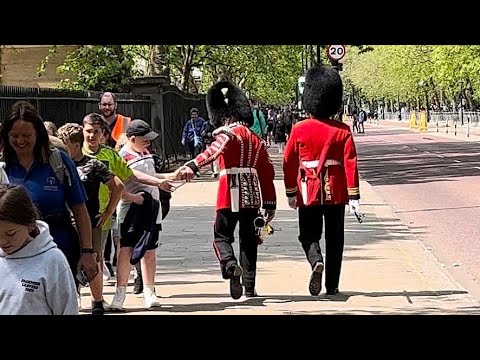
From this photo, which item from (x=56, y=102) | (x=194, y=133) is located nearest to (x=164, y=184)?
(x=56, y=102)

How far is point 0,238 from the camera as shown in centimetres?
448

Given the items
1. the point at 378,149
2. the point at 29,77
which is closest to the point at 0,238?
the point at 29,77

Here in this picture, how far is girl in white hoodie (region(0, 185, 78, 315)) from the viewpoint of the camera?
14.8 ft

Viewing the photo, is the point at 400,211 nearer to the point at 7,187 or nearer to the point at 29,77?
the point at 7,187

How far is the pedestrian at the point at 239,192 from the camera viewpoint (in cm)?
899

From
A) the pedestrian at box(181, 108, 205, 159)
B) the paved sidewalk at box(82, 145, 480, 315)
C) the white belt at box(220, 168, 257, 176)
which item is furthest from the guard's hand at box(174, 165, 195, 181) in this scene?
the pedestrian at box(181, 108, 205, 159)

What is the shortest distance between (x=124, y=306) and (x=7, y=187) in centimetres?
459

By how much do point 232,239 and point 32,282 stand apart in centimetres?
474

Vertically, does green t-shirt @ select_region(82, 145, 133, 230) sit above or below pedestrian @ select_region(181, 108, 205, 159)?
above

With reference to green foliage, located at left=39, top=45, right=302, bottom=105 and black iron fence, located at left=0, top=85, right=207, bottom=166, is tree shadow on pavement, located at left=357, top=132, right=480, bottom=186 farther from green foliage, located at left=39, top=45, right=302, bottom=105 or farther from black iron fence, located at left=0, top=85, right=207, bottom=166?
black iron fence, located at left=0, top=85, right=207, bottom=166

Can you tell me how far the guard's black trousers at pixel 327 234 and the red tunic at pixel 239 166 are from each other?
0.48 m

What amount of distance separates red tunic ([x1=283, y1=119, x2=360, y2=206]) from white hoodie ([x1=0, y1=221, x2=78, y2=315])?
190 inches

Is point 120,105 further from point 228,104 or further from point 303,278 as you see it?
point 228,104

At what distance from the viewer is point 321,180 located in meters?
9.21
